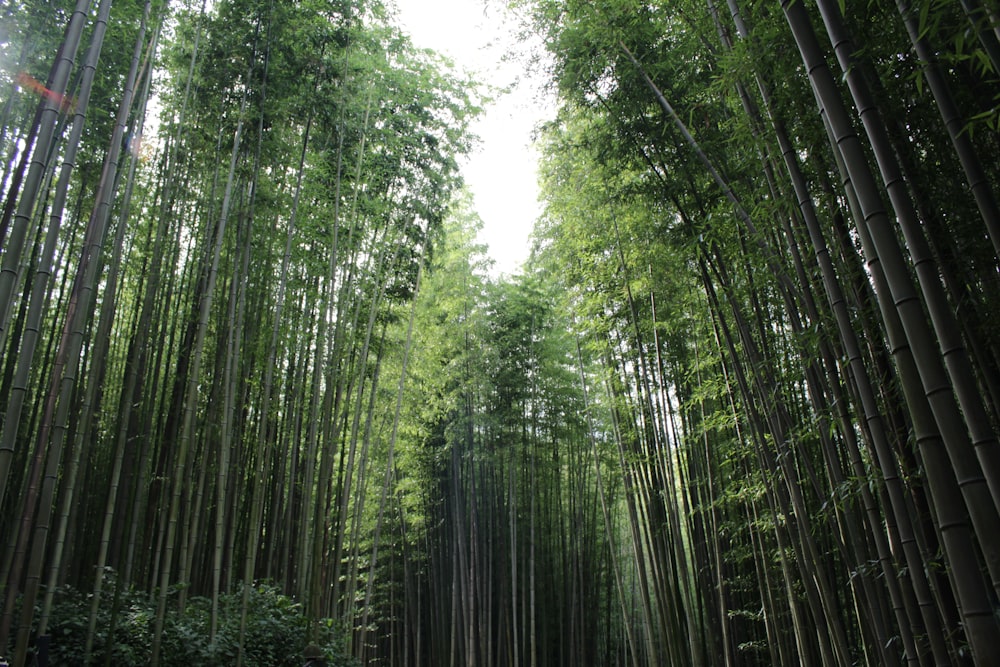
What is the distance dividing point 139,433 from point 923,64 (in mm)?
5284

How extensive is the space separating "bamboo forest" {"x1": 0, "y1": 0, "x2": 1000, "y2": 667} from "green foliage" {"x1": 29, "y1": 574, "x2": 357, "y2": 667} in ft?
0.09

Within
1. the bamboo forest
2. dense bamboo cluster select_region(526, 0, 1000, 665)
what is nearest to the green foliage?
the bamboo forest

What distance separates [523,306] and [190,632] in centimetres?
590

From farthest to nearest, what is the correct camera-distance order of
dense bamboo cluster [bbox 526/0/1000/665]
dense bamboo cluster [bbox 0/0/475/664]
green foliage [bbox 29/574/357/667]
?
dense bamboo cluster [bbox 0/0/475/664], green foliage [bbox 29/574/357/667], dense bamboo cluster [bbox 526/0/1000/665]

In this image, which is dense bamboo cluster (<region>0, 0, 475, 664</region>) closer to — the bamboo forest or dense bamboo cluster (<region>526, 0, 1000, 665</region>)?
the bamboo forest

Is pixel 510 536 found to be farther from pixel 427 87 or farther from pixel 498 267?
pixel 427 87

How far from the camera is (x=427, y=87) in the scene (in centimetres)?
613

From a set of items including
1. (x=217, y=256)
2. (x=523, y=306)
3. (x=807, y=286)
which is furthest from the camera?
(x=523, y=306)

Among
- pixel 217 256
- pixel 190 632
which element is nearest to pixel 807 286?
pixel 217 256

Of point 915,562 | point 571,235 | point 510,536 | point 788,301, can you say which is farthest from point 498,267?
point 915,562

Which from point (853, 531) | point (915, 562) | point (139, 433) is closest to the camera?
point (915, 562)

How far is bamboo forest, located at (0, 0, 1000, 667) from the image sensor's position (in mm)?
1877

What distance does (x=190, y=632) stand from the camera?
12.8 feet

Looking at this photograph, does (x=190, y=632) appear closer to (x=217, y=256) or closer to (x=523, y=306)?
(x=217, y=256)
